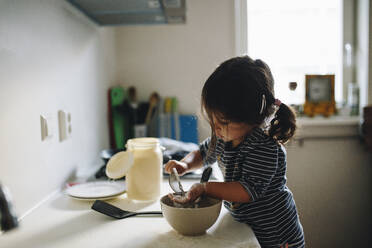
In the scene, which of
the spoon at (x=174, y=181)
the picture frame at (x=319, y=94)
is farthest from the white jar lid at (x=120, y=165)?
the picture frame at (x=319, y=94)

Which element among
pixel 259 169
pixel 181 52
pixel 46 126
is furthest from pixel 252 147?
pixel 181 52

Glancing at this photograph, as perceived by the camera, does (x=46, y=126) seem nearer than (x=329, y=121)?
Yes

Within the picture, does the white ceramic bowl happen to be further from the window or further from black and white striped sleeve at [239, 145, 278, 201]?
the window

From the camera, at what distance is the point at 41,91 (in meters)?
1.02

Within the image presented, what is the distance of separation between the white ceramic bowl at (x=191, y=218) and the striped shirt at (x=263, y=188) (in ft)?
0.40

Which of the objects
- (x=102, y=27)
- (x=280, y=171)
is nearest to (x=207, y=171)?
(x=280, y=171)

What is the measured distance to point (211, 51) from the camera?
1.93 metres

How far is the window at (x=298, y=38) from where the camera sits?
2.01 m

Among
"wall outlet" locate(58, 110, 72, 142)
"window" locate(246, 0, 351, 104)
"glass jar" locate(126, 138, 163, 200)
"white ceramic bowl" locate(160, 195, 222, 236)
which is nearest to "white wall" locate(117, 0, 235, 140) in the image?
"window" locate(246, 0, 351, 104)

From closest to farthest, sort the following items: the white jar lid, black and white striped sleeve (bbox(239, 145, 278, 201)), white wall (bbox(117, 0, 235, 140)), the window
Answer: black and white striped sleeve (bbox(239, 145, 278, 201)) → the white jar lid → white wall (bbox(117, 0, 235, 140)) → the window

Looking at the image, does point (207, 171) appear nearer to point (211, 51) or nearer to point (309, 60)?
point (211, 51)

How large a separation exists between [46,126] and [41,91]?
0.10 metres

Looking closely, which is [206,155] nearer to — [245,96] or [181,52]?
[245,96]

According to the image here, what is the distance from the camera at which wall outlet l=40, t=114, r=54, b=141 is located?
102 cm
